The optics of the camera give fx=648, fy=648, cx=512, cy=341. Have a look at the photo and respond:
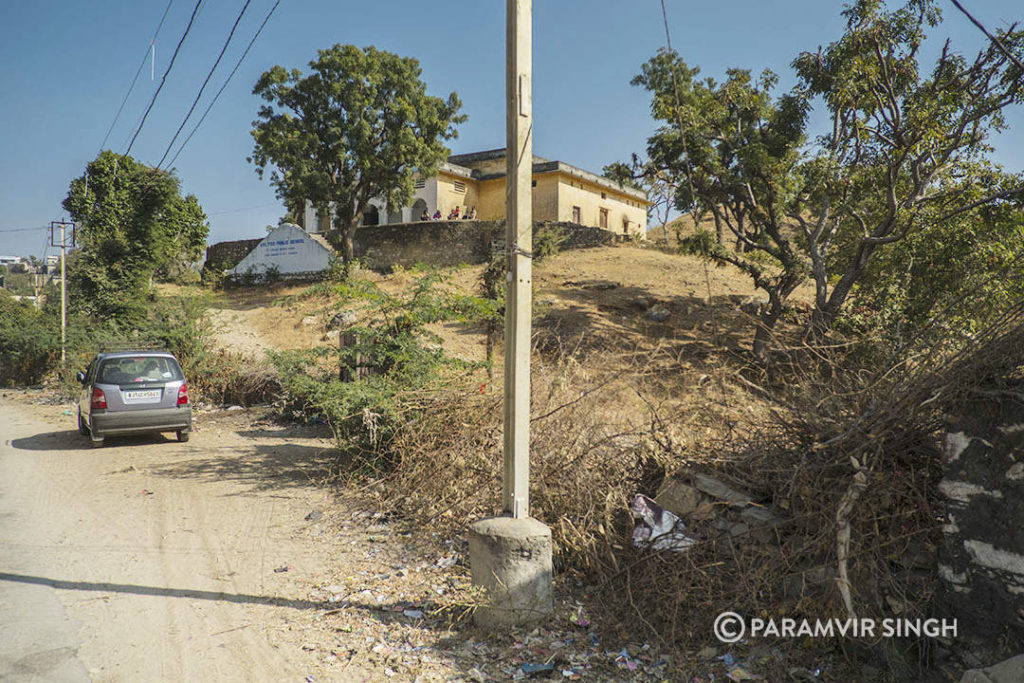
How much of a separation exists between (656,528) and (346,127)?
1042 inches

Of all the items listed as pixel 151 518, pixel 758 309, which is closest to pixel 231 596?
pixel 151 518

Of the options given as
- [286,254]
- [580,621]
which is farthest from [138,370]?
[286,254]

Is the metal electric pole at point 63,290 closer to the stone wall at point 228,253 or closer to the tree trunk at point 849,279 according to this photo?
the stone wall at point 228,253

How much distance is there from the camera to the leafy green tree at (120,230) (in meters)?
22.6

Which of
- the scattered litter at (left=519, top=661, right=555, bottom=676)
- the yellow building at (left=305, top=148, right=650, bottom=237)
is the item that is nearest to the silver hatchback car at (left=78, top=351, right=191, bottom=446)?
the scattered litter at (left=519, top=661, right=555, bottom=676)

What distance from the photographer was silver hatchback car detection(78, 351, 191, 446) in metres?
10.4

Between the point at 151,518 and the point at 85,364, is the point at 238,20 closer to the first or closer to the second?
the point at 151,518

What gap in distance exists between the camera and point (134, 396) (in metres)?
10.6

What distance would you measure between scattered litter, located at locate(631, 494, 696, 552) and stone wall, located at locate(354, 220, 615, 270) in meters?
24.4

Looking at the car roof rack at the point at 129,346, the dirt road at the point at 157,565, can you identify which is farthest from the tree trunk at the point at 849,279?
the car roof rack at the point at 129,346

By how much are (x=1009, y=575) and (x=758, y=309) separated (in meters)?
18.5

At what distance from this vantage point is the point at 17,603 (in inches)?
180

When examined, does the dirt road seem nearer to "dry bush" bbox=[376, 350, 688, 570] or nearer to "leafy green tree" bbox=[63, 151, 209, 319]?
"dry bush" bbox=[376, 350, 688, 570]

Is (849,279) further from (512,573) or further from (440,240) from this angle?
(440,240)
